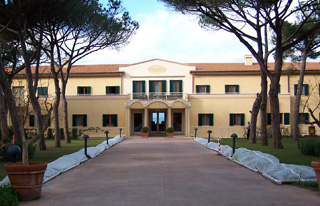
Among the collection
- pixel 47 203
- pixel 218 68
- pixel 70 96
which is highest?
pixel 218 68

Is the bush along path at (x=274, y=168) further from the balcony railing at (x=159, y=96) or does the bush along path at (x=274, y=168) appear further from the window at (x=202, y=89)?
the window at (x=202, y=89)

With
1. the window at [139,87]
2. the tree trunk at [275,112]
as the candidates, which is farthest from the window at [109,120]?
the tree trunk at [275,112]

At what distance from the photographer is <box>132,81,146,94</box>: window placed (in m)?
34.3

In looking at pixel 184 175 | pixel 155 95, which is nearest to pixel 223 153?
pixel 184 175

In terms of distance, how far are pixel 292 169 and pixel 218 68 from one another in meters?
26.4

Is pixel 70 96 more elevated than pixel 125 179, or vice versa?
pixel 70 96

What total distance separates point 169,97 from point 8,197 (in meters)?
27.4

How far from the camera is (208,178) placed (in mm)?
9891

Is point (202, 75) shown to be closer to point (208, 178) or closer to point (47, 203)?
point (208, 178)

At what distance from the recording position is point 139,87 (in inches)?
1357

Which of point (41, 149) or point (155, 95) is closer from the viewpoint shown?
point (41, 149)

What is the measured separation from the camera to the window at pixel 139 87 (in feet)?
112

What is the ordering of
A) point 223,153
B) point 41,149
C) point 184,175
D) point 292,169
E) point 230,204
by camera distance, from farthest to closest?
point 41,149, point 223,153, point 184,175, point 292,169, point 230,204

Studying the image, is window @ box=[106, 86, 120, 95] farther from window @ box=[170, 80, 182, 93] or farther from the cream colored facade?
window @ box=[170, 80, 182, 93]
